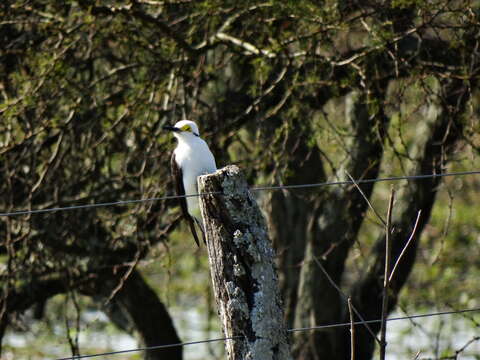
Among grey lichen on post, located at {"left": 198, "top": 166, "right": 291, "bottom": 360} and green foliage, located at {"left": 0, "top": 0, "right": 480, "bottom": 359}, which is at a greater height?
green foliage, located at {"left": 0, "top": 0, "right": 480, "bottom": 359}

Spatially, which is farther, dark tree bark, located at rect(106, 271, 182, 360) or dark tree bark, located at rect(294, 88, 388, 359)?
dark tree bark, located at rect(106, 271, 182, 360)

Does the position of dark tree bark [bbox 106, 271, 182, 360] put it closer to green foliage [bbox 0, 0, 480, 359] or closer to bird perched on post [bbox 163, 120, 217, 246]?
green foliage [bbox 0, 0, 480, 359]

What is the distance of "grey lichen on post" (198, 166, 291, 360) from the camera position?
2924mm

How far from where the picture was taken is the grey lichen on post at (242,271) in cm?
292

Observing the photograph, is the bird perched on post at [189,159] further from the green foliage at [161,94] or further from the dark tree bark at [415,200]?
the dark tree bark at [415,200]

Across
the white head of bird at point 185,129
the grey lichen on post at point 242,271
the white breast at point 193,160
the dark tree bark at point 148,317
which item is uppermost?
the white head of bird at point 185,129

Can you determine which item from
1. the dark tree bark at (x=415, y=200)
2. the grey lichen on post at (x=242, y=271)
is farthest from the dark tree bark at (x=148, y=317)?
the grey lichen on post at (x=242, y=271)

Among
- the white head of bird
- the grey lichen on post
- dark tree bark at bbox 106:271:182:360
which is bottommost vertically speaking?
dark tree bark at bbox 106:271:182:360

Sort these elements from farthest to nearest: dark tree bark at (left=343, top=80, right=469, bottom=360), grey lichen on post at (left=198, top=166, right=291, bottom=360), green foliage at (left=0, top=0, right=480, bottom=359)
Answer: dark tree bark at (left=343, top=80, right=469, bottom=360) < green foliage at (left=0, top=0, right=480, bottom=359) < grey lichen on post at (left=198, top=166, right=291, bottom=360)

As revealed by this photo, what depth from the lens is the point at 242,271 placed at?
116 inches

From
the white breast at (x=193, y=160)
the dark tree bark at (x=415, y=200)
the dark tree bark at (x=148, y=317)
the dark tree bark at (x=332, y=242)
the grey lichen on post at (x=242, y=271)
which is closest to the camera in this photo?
the grey lichen on post at (x=242, y=271)

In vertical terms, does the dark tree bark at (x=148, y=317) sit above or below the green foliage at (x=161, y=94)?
below

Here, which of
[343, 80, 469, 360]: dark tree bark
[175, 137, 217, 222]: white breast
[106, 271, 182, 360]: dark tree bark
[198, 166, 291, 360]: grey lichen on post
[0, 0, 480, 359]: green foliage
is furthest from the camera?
[106, 271, 182, 360]: dark tree bark

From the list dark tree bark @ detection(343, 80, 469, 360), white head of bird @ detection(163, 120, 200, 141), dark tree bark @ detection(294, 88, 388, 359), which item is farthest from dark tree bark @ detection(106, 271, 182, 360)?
white head of bird @ detection(163, 120, 200, 141)
